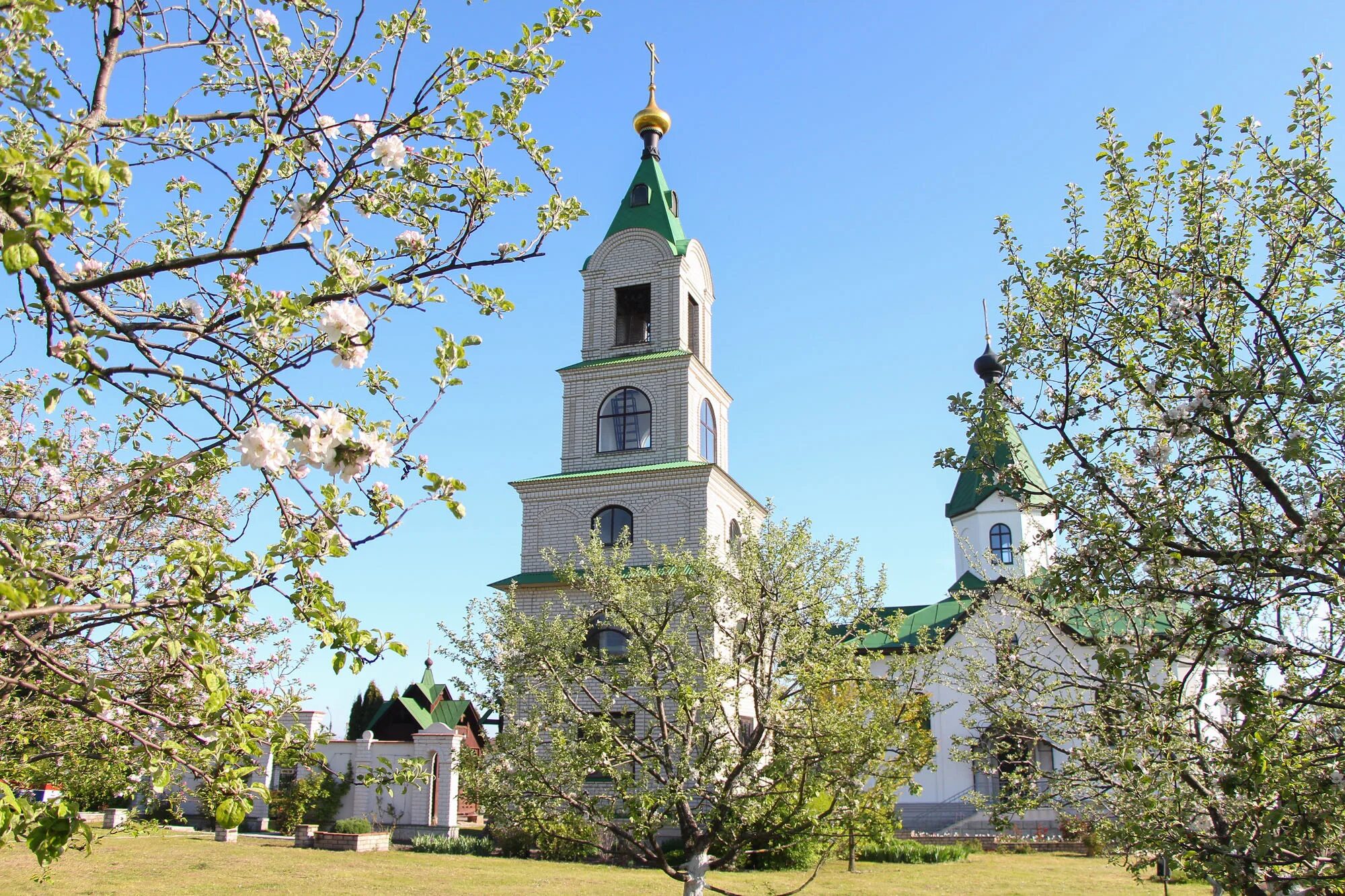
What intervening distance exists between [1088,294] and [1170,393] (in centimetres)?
85

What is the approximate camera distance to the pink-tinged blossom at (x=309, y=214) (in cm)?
426

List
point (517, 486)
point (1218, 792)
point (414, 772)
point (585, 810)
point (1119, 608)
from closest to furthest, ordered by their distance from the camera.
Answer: point (414, 772)
point (1119, 608)
point (1218, 792)
point (585, 810)
point (517, 486)

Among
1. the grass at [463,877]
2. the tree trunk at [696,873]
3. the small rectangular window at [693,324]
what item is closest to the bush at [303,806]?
the grass at [463,877]

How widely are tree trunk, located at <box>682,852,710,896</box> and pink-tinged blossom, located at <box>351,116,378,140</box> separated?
1043 cm

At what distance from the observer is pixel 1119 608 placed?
6102mm

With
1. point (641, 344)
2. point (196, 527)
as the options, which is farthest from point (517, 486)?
point (196, 527)

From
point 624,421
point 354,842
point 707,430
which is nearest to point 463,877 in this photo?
point 354,842

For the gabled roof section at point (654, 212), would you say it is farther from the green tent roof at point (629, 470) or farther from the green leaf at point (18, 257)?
the green leaf at point (18, 257)

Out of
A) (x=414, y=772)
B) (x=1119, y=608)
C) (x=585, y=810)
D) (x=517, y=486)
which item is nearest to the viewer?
(x=414, y=772)

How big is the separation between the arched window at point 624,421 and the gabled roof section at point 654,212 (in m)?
4.17

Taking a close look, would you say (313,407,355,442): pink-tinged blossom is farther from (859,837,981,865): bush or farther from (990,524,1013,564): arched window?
(990,524,1013,564): arched window

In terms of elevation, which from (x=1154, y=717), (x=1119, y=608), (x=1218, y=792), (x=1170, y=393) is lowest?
(x=1218, y=792)

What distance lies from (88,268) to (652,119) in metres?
25.4

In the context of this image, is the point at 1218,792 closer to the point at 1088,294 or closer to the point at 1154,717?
the point at 1154,717
